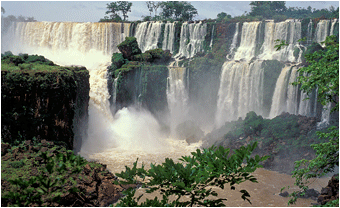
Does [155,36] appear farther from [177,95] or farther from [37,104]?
[37,104]

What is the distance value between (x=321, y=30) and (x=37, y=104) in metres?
22.8

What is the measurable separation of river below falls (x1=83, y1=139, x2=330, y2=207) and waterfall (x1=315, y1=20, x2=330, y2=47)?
13982 millimetres

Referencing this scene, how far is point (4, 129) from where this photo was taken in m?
11.6

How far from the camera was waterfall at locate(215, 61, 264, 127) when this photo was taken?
23.4 m

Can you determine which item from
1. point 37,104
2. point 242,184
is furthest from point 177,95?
point 37,104

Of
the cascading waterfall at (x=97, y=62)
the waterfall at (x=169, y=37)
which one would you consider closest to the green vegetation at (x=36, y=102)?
the cascading waterfall at (x=97, y=62)

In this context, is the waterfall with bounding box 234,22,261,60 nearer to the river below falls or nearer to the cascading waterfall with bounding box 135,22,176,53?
the cascading waterfall with bounding box 135,22,176,53

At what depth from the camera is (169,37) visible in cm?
3134

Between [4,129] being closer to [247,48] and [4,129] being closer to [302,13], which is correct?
[247,48]

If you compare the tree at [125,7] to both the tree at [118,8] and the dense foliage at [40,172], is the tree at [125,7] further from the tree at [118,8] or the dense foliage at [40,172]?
the dense foliage at [40,172]

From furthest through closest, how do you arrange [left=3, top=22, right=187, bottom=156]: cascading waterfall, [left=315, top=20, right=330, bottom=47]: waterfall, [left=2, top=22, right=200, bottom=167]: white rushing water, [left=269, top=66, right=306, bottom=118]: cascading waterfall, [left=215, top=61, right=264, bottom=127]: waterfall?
[left=315, top=20, right=330, bottom=47]: waterfall
[left=215, top=61, right=264, bottom=127]: waterfall
[left=269, top=66, right=306, bottom=118]: cascading waterfall
[left=3, top=22, right=187, bottom=156]: cascading waterfall
[left=2, top=22, right=200, bottom=167]: white rushing water

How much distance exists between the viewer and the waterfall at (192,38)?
31.1 m

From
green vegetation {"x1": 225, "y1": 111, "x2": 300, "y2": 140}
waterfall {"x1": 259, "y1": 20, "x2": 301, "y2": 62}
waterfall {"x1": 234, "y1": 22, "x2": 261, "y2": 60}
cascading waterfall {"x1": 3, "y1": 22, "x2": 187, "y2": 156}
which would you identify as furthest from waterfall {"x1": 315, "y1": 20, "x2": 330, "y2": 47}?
cascading waterfall {"x1": 3, "y1": 22, "x2": 187, "y2": 156}

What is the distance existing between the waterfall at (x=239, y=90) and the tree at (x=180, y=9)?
697 inches
